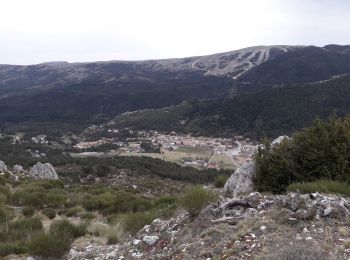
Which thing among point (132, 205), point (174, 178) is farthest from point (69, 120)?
point (132, 205)

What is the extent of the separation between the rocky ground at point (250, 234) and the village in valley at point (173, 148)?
2255 inches

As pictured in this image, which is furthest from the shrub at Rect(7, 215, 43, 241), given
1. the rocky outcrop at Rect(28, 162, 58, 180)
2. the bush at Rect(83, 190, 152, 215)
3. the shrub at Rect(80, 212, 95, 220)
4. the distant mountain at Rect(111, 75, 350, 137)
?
the distant mountain at Rect(111, 75, 350, 137)

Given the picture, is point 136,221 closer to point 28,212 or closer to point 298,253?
point 28,212

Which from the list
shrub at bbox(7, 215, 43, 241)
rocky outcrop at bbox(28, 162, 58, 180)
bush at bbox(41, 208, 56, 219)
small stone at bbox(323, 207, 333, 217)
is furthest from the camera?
rocky outcrop at bbox(28, 162, 58, 180)

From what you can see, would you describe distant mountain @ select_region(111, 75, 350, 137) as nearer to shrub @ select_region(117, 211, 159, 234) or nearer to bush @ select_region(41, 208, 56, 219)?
bush @ select_region(41, 208, 56, 219)

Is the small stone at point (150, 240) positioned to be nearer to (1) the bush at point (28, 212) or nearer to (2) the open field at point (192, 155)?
(1) the bush at point (28, 212)

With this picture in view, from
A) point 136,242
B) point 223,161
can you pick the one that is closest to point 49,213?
point 136,242

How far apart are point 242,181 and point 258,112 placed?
10986 centimetres

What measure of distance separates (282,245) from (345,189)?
4.33 metres

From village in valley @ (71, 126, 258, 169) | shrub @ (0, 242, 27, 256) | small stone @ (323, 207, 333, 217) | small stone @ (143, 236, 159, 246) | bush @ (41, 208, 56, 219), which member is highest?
small stone @ (323, 207, 333, 217)

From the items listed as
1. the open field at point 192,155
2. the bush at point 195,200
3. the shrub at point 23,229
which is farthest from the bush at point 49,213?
the open field at point 192,155

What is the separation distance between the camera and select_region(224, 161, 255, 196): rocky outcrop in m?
14.3

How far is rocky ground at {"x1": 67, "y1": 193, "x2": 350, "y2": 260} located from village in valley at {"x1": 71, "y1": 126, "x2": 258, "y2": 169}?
188 ft

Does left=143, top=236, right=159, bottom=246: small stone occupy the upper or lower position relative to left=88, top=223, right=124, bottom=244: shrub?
upper
